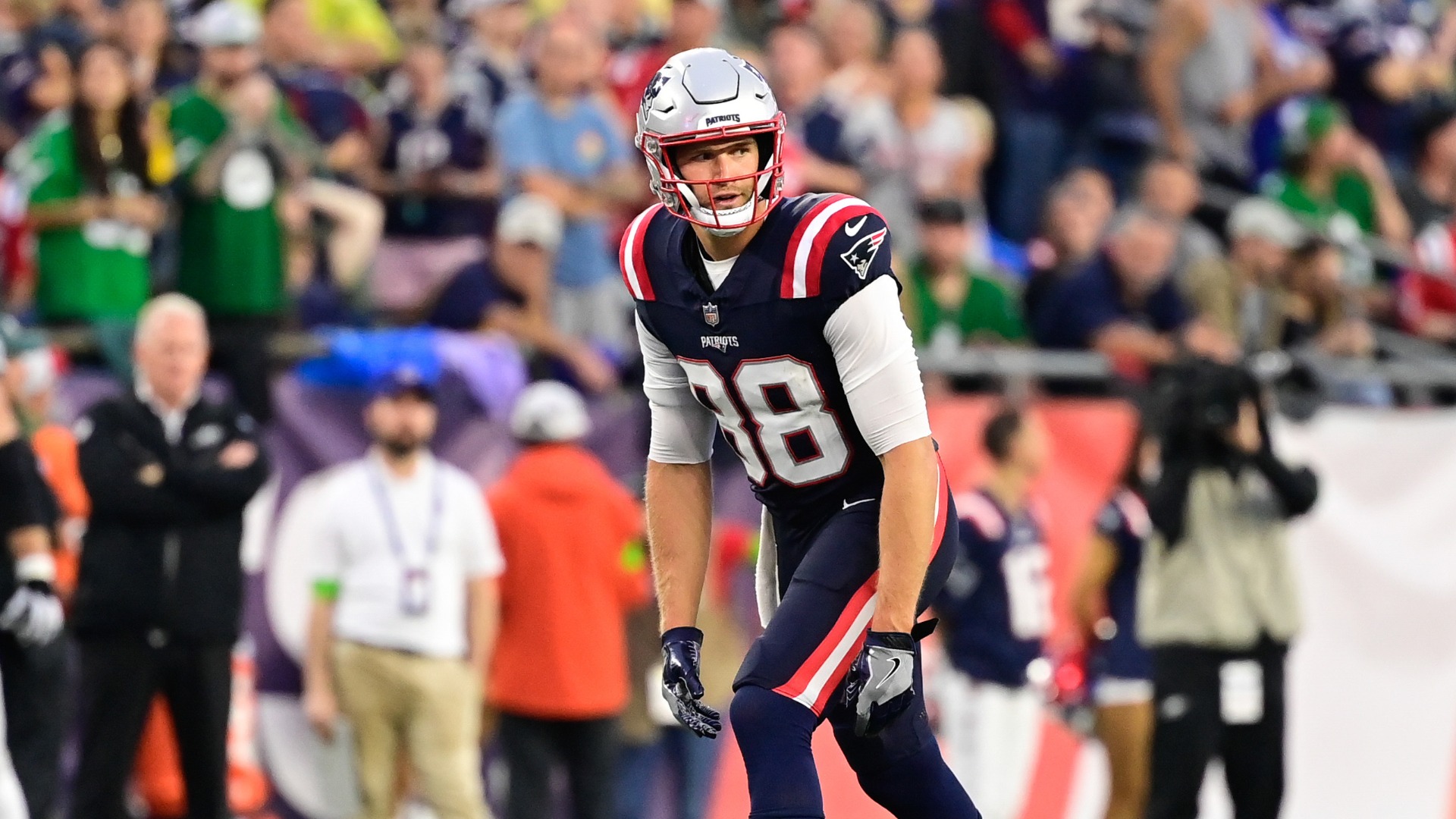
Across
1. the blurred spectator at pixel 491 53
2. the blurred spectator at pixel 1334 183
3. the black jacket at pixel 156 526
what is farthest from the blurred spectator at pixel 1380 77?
the black jacket at pixel 156 526

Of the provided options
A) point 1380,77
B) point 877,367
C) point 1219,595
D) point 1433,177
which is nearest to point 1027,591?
point 1219,595

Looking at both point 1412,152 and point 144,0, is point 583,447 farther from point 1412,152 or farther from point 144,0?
point 1412,152

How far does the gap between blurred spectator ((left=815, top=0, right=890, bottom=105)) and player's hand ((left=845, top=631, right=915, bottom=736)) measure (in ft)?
22.8

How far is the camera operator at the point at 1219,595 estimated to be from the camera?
8164 millimetres

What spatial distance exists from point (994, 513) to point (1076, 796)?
1.74 m

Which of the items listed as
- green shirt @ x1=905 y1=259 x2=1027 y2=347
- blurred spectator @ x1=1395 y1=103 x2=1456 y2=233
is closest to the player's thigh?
green shirt @ x1=905 y1=259 x2=1027 y2=347

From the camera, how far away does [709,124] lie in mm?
4559

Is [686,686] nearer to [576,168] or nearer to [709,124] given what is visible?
[709,124]

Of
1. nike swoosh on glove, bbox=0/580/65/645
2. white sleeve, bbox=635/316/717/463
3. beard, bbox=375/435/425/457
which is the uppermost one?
white sleeve, bbox=635/316/717/463

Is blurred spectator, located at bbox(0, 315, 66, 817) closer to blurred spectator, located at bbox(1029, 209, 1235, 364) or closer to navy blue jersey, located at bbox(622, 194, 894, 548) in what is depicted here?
navy blue jersey, located at bbox(622, 194, 894, 548)

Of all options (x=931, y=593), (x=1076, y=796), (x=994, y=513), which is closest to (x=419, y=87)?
(x=994, y=513)

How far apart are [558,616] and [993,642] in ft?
5.73

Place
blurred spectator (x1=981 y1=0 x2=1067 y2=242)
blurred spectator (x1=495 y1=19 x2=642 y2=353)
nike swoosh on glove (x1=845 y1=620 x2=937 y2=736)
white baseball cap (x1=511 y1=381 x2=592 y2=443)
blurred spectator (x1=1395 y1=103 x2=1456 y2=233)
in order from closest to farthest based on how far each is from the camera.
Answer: nike swoosh on glove (x1=845 y1=620 x2=937 y2=736), white baseball cap (x1=511 y1=381 x2=592 y2=443), blurred spectator (x1=495 y1=19 x2=642 y2=353), blurred spectator (x1=981 y1=0 x2=1067 y2=242), blurred spectator (x1=1395 y1=103 x2=1456 y2=233)

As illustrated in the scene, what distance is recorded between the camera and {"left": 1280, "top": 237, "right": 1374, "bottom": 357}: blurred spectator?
10.8m
